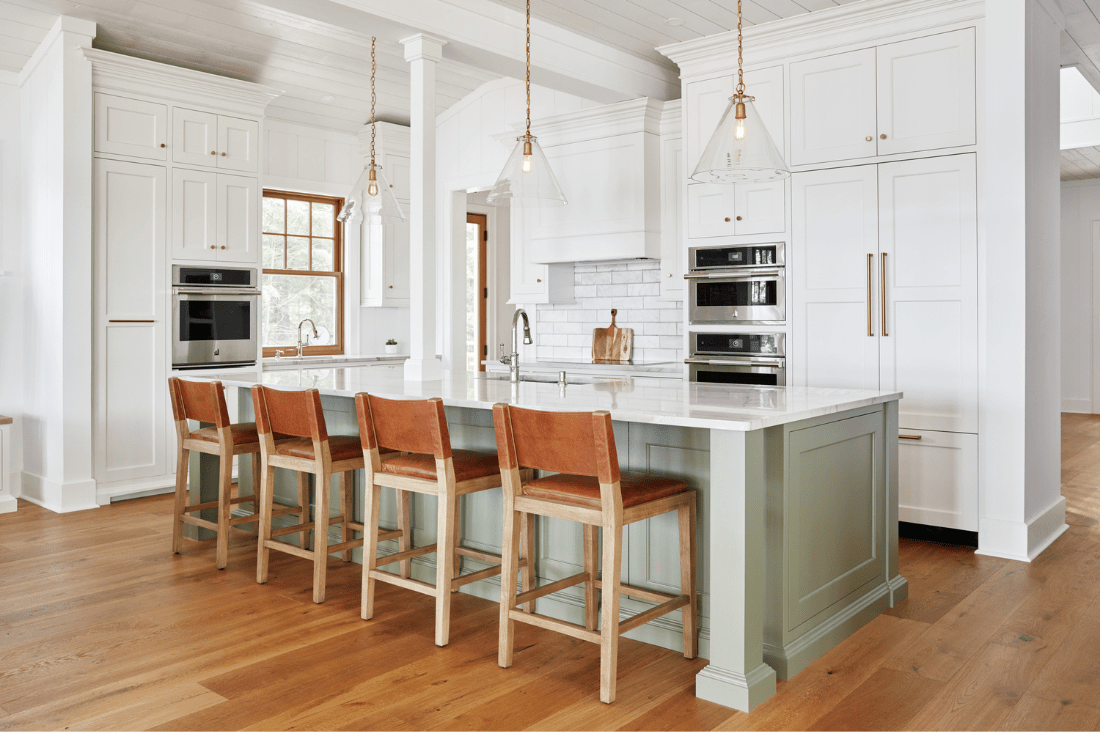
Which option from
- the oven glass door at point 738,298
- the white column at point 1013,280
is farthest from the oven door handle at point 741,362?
the white column at point 1013,280

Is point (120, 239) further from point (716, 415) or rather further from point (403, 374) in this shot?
point (716, 415)

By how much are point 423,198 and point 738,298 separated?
1935 mm

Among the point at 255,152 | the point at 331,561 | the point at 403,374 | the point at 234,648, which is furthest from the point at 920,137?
the point at 255,152

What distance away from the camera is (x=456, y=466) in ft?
9.94

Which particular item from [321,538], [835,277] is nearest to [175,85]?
[321,538]

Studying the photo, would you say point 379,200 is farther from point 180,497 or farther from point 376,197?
point 180,497

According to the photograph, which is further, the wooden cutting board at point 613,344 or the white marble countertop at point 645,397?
the wooden cutting board at point 613,344

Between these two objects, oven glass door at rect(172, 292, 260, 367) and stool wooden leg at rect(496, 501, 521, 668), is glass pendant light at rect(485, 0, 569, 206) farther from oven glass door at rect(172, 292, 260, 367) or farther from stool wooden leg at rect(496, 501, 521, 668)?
oven glass door at rect(172, 292, 260, 367)

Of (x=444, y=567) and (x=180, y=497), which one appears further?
(x=180, y=497)

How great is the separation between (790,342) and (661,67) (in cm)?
221

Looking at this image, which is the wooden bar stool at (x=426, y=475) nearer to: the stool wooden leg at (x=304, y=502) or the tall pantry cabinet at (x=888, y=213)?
the stool wooden leg at (x=304, y=502)

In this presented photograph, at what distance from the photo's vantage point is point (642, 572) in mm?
2928

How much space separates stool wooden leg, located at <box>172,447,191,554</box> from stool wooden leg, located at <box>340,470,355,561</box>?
0.82 m

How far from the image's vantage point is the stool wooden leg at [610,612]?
7.96ft
